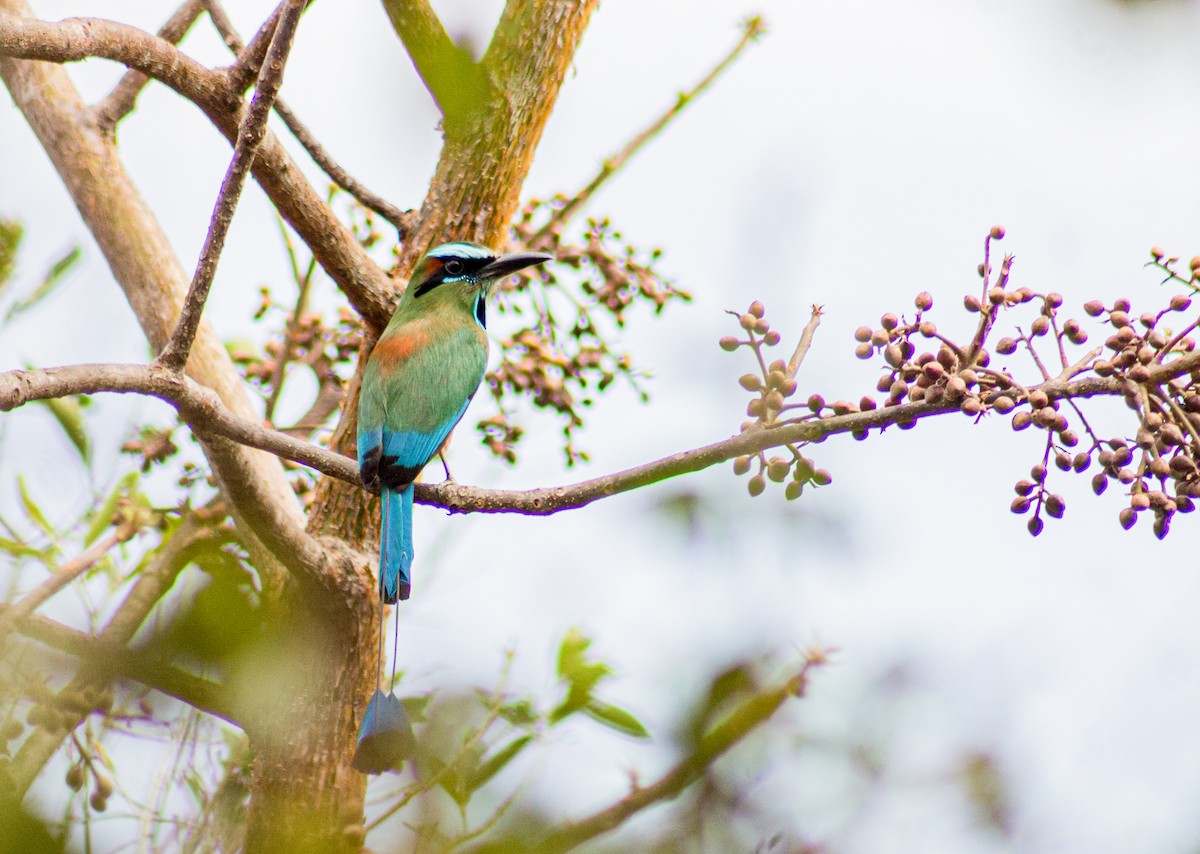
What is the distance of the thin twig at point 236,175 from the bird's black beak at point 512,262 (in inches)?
52.3

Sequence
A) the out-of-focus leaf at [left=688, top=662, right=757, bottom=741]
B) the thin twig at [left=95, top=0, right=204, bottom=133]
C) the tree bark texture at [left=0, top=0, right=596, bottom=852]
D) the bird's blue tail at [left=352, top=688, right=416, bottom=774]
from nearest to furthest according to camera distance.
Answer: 1. the out-of-focus leaf at [left=688, top=662, right=757, bottom=741]
2. the bird's blue tail at [left=352, top=688, right=416, bottom=774]
3. the tree bark texture at [left=0, top=0, right=596, bottom=852]
4. the thin twig at [left=95, top=0, right=204, bottom=133]

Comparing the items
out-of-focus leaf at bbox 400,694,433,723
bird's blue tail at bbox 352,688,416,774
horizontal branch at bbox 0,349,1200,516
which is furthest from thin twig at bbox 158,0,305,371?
out-of-focus leaf at bbox 400,694,433,723

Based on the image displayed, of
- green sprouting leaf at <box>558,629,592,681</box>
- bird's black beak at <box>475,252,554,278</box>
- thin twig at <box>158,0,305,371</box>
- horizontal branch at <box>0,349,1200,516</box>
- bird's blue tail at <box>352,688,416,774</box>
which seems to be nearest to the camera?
bird's blue tail at <box>352,688,416,774</box>

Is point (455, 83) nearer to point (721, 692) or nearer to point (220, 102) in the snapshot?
point (721, 692)

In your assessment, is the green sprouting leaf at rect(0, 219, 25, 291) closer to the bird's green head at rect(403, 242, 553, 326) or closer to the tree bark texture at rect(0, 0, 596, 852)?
the tree bark texture at rect(0, 0, 596, 852)

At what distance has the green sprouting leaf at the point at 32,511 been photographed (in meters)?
2.50

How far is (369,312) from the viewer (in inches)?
130

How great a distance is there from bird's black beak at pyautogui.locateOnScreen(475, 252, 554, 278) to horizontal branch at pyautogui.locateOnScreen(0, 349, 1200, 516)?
3.30ft

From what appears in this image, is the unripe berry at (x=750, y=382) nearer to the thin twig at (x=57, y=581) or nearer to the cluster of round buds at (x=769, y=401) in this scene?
the cluster of round buds at (x=769, y=401)

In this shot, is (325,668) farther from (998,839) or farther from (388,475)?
(998,839)

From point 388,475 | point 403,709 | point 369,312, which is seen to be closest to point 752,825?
point 403,709

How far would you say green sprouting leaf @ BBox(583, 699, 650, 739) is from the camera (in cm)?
132

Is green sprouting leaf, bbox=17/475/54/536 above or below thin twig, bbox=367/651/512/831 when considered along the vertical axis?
above

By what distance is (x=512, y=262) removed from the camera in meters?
3.64
